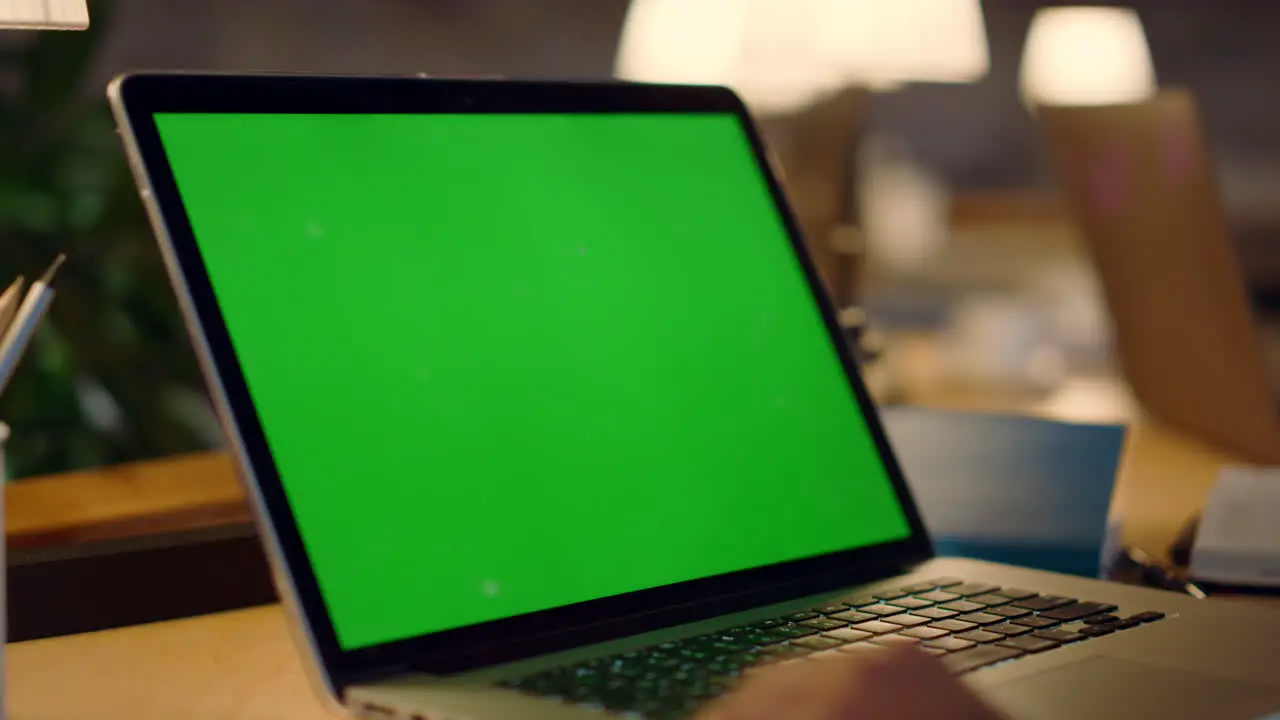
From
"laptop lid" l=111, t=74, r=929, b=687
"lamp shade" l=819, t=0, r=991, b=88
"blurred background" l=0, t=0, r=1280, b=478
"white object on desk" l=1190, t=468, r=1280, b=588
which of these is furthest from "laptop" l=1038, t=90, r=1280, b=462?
"lamp shade" l=819, t=0, r=991, b=88

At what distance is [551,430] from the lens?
0.62 metres

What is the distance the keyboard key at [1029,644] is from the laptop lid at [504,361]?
11cm

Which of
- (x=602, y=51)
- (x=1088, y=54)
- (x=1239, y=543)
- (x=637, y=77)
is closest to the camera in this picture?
(x=1239, y=543)

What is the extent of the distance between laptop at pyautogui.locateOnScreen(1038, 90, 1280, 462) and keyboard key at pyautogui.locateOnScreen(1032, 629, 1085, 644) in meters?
0.64

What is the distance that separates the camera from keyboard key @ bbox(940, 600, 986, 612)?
2.02ft

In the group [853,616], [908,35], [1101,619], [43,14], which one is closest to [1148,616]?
[1101,619]

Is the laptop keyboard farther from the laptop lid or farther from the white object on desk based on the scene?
the white object on desk

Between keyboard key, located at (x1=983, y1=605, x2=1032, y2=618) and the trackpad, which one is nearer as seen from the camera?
the trackpad

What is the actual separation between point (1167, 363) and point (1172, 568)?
1.75 feet

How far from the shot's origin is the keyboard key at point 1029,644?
0.56 metres

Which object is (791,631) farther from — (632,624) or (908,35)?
(908,35)

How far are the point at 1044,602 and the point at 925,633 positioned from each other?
0.08 meters

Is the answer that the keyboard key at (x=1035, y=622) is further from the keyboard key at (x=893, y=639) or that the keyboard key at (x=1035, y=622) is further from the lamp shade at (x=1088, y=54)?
the lamp shade at (x=1088, y=54)

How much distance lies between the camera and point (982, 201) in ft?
18.5
